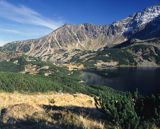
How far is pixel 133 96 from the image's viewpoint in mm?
22453

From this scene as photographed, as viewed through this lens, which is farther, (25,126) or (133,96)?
(133,96)

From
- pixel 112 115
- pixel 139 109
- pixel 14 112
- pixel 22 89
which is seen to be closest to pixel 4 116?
pixel 14 112

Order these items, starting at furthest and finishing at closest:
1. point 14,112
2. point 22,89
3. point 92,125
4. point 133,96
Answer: point 22,89, point 133,96, point 14,112, point 92,125

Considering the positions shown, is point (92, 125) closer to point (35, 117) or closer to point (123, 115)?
point (123, 115)

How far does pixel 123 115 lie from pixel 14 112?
6815mm

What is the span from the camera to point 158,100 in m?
19.7

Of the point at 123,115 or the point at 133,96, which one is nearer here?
the point at 123,115

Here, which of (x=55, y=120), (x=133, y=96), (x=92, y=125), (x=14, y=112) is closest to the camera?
(x=92, y=125)

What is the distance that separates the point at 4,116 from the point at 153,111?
9.02 meters

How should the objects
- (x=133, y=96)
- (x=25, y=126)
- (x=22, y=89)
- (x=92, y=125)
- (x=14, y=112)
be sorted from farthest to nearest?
(x=22, y=89), (x=133, y=96), (x=14, y=112), (x=92, y=125), (x=25, y=126)

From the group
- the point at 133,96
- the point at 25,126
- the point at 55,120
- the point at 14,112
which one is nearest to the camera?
the point at 25,126

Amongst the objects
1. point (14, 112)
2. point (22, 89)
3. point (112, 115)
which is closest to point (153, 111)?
point (112, 115)

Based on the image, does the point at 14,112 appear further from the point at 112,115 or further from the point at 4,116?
the point at 112,115

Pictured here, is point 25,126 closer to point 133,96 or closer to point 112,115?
point 112,115
